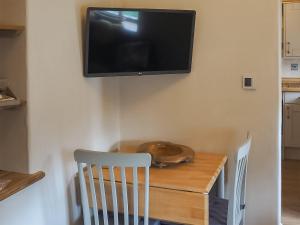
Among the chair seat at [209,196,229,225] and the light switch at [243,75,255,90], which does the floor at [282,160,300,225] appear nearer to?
the chair seat at [209,196,229,225]

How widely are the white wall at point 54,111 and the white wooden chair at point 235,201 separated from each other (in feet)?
2.88

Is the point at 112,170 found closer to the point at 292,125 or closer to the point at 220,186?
the point at 220,186

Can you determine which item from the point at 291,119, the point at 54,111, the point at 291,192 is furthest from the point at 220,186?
the point at 291,119

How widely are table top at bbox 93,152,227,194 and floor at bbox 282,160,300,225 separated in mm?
968

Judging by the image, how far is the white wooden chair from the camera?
6.83 ft

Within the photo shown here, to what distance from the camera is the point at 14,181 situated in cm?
184

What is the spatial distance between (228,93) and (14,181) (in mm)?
1534

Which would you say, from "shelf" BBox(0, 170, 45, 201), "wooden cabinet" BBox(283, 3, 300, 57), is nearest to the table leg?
"shelf" BBox(0, 170, 45, 201)

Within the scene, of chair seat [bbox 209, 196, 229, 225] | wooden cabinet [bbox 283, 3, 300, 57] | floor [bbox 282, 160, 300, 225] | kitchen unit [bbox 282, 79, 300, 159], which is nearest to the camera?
chair seat [bbox 209, 196, 229, 225]

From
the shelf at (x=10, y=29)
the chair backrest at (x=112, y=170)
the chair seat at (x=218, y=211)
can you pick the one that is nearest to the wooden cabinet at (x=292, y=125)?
the chair seat at (x=218, y=211)

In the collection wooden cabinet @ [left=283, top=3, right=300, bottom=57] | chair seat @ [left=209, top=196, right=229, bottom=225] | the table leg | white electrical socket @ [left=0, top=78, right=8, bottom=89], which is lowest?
chair seat @ [left=209, top=196, right=229, bottom=225]

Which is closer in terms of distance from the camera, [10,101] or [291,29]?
[10,101]

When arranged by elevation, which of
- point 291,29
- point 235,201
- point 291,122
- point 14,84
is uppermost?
point 291,29

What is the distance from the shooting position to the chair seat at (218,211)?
229 cm
